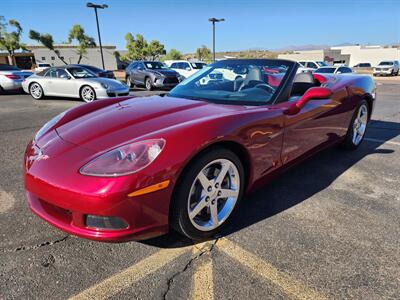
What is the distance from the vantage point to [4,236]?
7.99ft

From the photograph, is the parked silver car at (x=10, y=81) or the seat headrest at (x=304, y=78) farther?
the parked silver car at (x=10, y=81)

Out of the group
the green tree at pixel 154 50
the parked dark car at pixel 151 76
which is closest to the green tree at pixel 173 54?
the green tree at pixel 154 50

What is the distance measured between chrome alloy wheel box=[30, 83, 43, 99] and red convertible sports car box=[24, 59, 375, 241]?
30.4 feet

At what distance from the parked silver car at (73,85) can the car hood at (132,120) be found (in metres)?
7.65

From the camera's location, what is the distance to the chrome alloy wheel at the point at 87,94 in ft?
33.6

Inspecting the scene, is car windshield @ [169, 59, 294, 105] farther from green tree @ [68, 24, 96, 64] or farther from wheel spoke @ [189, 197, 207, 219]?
green tree @ [68, 24, 96, 64]

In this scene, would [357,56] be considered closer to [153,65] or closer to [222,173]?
[153,65]

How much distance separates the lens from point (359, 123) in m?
4.60

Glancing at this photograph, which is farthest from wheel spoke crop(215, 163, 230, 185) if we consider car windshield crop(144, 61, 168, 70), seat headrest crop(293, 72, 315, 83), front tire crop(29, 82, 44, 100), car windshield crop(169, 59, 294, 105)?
car windshield crop(144, 61, 168, 70)

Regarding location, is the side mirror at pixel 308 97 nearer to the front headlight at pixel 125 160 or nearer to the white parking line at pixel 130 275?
the front headlight at pixel 125 160

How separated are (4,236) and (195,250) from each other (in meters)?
1.49

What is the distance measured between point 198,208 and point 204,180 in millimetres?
209

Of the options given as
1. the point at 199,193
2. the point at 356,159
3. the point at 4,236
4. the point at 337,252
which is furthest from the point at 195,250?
the point at 356,159

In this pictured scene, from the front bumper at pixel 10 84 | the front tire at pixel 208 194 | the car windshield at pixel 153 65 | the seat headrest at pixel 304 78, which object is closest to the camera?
the front tire at pixel 208 194
